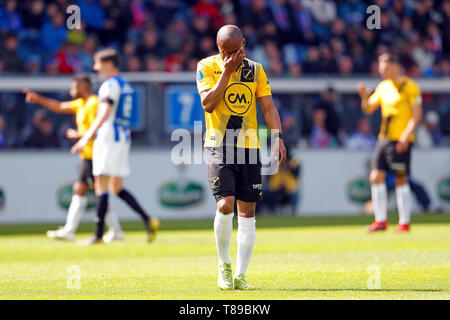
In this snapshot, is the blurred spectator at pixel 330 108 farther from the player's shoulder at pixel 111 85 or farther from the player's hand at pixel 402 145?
the player's shoulder at pixel 111 85

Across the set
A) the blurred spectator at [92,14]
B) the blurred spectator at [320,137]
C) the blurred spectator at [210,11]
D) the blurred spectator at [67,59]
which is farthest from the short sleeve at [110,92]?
the blurred spectator at [210,11]

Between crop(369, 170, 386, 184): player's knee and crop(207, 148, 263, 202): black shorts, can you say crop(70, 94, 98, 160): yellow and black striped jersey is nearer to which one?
crop(369, 170, 386, 184): player's knee

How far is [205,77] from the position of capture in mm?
7758

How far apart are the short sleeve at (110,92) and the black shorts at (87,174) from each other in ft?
Answer: 3.87

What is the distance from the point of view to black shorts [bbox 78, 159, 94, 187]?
13.1 m

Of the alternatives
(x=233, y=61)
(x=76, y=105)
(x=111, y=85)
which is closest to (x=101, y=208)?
(x=111, y=85)

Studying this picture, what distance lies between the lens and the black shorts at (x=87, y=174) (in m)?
13.1

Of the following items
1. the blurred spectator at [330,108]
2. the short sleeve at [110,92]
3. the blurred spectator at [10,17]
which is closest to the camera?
the short sleeve at [110,92]

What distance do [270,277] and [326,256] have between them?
7.26 feet

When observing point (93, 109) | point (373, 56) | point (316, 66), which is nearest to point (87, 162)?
point (93, 109)

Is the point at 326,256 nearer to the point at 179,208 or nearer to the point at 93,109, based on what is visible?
the point at 93,109
